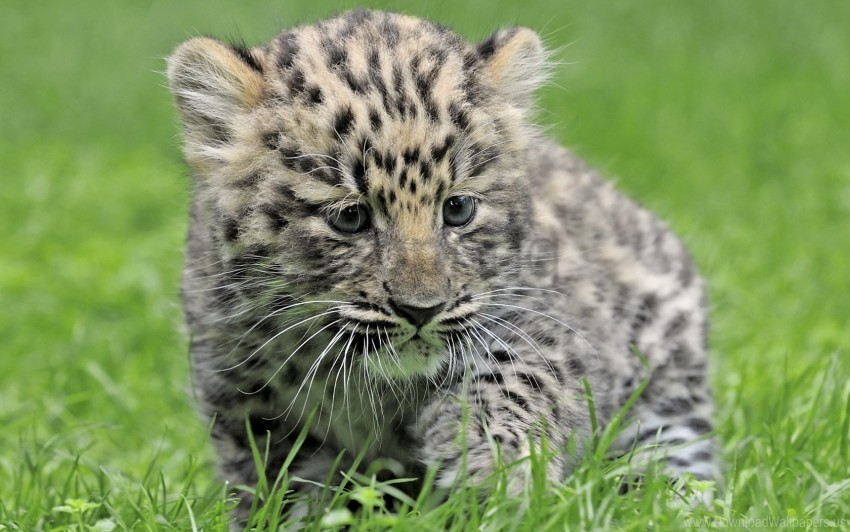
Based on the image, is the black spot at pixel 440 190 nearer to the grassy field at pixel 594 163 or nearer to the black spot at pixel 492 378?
the black spot at pixel 492 378

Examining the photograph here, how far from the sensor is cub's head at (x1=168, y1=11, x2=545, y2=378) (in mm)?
5402

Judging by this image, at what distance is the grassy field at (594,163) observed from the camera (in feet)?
18.7

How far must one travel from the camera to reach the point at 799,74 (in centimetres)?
1719

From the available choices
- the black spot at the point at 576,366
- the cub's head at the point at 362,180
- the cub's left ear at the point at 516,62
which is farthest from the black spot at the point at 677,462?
the cub's left ear at the point at 516,62

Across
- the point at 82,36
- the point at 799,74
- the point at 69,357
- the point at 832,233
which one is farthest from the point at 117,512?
the point at 82,36

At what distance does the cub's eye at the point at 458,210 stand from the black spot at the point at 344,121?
531 millimetres

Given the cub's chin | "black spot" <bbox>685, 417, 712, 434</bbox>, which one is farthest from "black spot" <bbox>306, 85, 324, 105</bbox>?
"black spot" <bbox>685, 417, 712, 434</bbox>

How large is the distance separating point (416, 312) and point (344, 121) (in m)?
0.90

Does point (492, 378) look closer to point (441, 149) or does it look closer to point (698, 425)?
point (441, 149)

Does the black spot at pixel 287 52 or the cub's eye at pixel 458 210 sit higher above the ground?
the black spot at pixel 287 52

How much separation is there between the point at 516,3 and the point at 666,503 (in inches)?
663

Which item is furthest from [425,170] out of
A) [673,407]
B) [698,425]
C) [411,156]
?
[698,425]

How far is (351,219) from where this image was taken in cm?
550

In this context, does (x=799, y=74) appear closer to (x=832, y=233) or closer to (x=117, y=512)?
(x=832, y=233)
